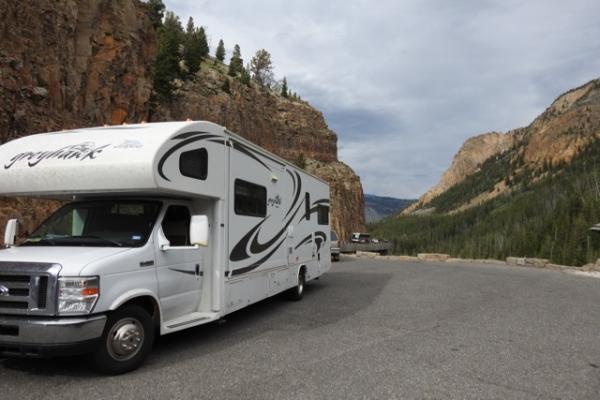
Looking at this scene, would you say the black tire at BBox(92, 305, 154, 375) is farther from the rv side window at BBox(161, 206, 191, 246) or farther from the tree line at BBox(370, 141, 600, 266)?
the tree line at BBox(370, 141, 600, 266)

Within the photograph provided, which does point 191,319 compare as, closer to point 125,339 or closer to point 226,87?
point 125,339

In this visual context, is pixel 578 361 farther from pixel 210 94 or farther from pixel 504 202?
pixel 504 202

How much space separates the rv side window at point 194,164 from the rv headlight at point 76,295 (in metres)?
2.00

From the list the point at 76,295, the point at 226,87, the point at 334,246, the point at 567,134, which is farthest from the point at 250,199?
the point at 567,134

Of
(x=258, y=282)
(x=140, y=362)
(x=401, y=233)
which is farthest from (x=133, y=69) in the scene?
(x=401, y=233)

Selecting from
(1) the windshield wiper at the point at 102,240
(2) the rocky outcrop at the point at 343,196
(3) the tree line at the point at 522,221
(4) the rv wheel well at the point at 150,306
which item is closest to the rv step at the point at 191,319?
(4) the rv wheel well at the point at 150,306

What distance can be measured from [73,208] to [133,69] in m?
22.3

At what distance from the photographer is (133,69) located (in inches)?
1034

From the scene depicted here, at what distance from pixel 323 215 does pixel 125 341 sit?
29.0ft

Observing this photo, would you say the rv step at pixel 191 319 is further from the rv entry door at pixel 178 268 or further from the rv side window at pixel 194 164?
the rv side window at pixel 194 164

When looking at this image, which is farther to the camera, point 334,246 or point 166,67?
point 166,67

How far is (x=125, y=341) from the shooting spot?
5.42m

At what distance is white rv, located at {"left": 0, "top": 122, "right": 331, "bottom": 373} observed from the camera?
193 inches

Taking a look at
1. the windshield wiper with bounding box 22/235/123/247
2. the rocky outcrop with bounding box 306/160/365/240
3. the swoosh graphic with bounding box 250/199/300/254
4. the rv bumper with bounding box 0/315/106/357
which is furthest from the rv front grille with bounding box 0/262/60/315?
the rocky outcrop with bounding box 306/160/365/240
